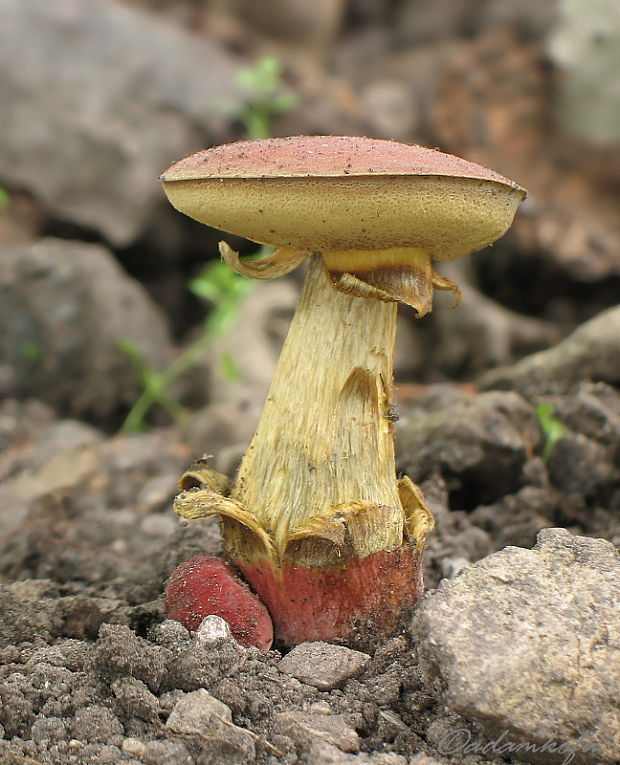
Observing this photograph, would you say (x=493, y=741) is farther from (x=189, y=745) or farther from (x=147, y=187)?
(x=147, y=187)

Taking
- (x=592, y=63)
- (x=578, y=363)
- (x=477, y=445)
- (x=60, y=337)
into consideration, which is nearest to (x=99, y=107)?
(x=60, y=337)

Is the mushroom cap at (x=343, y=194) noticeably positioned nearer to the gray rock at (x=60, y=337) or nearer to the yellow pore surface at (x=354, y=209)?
the yellow pore surface at (x=354, y=209)

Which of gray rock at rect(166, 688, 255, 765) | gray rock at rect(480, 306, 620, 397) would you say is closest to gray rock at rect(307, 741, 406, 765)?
gray rock at rect(166, 688, 255, 765)

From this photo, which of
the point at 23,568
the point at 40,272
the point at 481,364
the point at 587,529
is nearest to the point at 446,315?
the point at 481,364

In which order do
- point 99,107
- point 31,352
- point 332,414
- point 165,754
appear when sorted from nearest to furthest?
1. point 165,754
2. point 332,414
3. point 31,352
4. point 99,107

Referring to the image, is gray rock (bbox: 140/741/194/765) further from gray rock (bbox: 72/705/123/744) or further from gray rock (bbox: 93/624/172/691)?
gray rock (bbox: 93/624/172/691)

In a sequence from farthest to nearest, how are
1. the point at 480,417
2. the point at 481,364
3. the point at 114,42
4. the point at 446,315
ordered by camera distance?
the point at 114,42, the point at 446,315, the point at 481,364, the point at 480,417

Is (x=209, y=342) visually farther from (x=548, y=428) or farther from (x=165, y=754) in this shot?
(x=165, y=754)
